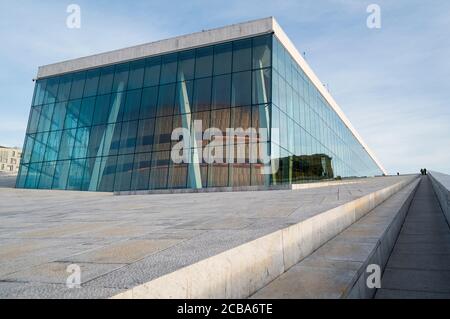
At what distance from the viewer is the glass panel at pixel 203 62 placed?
23.2m

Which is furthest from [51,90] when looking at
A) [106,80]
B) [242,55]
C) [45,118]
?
[242,55]

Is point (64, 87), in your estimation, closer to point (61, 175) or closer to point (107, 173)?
point (61, 175)

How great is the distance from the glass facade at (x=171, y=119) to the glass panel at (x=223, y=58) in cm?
8

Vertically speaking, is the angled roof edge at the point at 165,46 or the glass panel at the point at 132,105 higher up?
the angled roof edge at the point at 165,46

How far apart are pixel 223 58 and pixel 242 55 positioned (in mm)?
1547

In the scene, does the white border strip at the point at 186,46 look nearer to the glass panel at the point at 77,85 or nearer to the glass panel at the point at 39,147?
the glass panel at the point at 77,85

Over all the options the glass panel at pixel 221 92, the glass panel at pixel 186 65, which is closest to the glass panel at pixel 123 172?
the glass panel at pixel 186 65

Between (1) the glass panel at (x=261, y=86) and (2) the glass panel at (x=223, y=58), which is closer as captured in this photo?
(1) the glass panel at (x=261, y=86)

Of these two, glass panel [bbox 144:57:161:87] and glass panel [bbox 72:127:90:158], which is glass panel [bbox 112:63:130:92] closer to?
glass panel [bbox 144:57:161:87]

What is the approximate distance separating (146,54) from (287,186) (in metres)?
16.7

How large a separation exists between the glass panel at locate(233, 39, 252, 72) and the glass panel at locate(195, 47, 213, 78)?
208 centimetres

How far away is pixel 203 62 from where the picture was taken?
77.3ft
